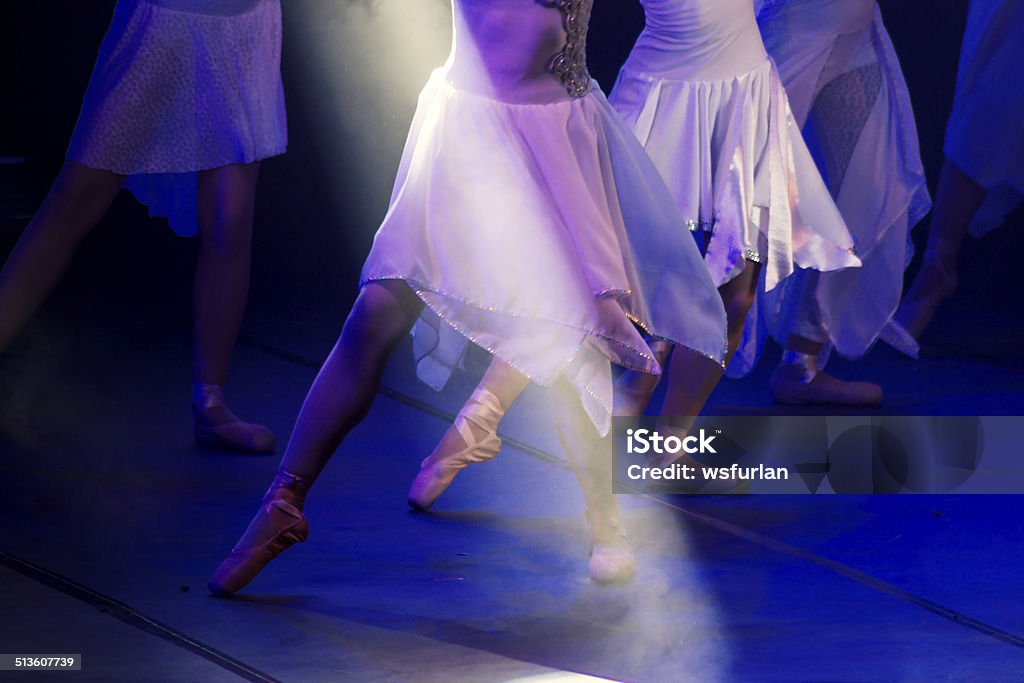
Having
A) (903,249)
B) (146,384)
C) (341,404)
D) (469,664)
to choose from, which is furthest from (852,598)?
(146,384)

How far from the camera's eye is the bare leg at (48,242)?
3754 mm

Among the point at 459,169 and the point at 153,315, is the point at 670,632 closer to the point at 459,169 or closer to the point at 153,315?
the point at 459,169

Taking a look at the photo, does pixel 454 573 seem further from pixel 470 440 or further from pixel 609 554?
pixel 470 440

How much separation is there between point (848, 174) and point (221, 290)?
5.77 ft

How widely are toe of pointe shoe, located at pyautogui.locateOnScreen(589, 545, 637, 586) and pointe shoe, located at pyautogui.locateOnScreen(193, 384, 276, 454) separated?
111 cm

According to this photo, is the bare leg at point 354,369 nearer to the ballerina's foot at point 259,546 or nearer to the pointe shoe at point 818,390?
the ballerina's foot at point 259,546

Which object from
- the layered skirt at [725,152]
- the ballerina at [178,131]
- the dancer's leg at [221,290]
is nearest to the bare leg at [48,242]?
the ballerina at [178,131]

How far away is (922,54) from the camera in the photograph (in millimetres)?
6617

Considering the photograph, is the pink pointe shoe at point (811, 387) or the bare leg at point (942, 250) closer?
the pink pointe shoe at point (811, 387)

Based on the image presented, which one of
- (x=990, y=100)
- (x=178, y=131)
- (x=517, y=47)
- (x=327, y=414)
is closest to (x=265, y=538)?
(x=327, y=414)

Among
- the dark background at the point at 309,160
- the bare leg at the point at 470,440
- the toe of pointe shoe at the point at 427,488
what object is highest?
the bare leg at the point at 470,440

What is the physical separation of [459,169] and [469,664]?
898 mm

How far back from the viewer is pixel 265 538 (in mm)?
2893

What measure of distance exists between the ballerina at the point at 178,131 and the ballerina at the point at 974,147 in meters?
2.17
